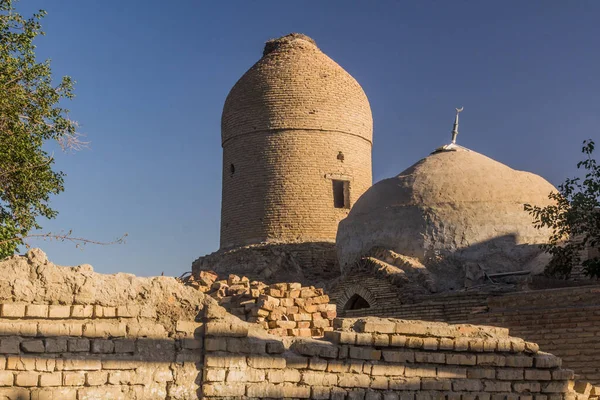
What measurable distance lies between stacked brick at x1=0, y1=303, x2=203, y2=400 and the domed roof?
50.3 ft

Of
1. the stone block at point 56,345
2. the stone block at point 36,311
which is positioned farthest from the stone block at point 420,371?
the stone block at point 36,311

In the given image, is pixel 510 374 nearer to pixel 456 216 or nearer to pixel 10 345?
pixel 10 345

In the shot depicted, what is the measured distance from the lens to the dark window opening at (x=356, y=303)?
50.1ft

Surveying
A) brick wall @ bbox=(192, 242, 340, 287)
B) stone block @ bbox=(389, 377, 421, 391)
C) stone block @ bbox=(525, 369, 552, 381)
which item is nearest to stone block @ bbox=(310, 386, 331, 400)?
stone block @ bbox=(389, 377, 421, 391)

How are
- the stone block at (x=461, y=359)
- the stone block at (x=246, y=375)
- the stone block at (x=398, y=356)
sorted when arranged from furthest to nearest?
1. the stone block at (x=461, y=359)
2. the stone block at (x=398, y=356)
3. the stone block at (x=246, y=375)

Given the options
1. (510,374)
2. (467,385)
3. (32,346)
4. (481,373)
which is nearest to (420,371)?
(467,385)

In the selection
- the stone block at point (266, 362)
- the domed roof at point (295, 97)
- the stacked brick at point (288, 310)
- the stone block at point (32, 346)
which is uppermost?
the domed roof at point (295, 97)

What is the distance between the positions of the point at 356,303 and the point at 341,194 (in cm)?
491

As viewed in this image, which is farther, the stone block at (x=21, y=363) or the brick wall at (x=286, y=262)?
the brick wall at (x=286, y=262)

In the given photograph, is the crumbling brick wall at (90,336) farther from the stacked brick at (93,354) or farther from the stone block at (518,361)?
the stone block at (518,361)

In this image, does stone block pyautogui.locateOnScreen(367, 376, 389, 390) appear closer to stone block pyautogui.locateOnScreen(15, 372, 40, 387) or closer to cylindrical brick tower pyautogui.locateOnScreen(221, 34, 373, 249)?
stone block pyautogui.locateOnScreen(15, 372, 40, 387)

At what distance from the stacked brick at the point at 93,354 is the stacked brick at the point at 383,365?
0.63 ft

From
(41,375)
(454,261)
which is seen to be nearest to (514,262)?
(454,261)

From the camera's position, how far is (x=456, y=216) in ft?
49.1
